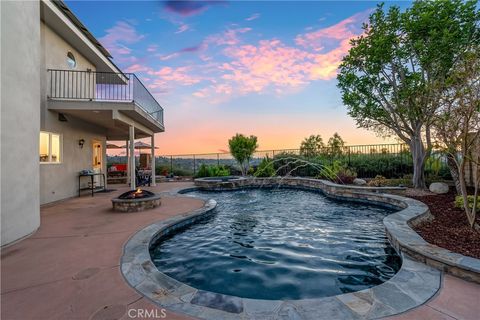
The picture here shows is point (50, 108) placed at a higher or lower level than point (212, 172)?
higher

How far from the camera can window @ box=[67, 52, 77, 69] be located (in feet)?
29.6

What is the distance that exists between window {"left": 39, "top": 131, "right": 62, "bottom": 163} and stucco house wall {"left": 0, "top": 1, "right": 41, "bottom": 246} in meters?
3.79

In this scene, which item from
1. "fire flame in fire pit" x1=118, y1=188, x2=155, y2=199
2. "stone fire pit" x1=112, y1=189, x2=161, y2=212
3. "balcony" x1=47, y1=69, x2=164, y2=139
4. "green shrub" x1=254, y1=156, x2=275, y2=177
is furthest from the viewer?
"green shrub" x1=254, y1=156, x2=275, y2=177

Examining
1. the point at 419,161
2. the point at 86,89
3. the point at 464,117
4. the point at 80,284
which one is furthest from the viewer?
the point at 86,89

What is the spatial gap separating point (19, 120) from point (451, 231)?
26.3 feet

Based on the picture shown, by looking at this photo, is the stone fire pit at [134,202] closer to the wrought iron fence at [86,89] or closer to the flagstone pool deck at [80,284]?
the flagstone pool deck at [80,284]

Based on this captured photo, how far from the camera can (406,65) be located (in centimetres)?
891

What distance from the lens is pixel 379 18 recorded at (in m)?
8.83

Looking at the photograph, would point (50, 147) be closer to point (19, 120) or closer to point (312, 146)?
point (19, 120)

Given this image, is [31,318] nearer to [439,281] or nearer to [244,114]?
[439,281]

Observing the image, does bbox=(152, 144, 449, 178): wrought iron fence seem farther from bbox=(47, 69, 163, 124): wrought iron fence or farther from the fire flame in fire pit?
the fire flame in fire pit

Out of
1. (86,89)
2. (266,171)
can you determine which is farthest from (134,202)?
(266,171)

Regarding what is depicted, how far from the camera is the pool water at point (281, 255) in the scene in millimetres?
2975

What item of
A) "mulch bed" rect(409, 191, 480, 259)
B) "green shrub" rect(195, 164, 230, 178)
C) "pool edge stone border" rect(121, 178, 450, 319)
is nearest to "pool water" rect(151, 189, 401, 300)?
"pool edge stone border" rect(121, 178, 450, 319)
